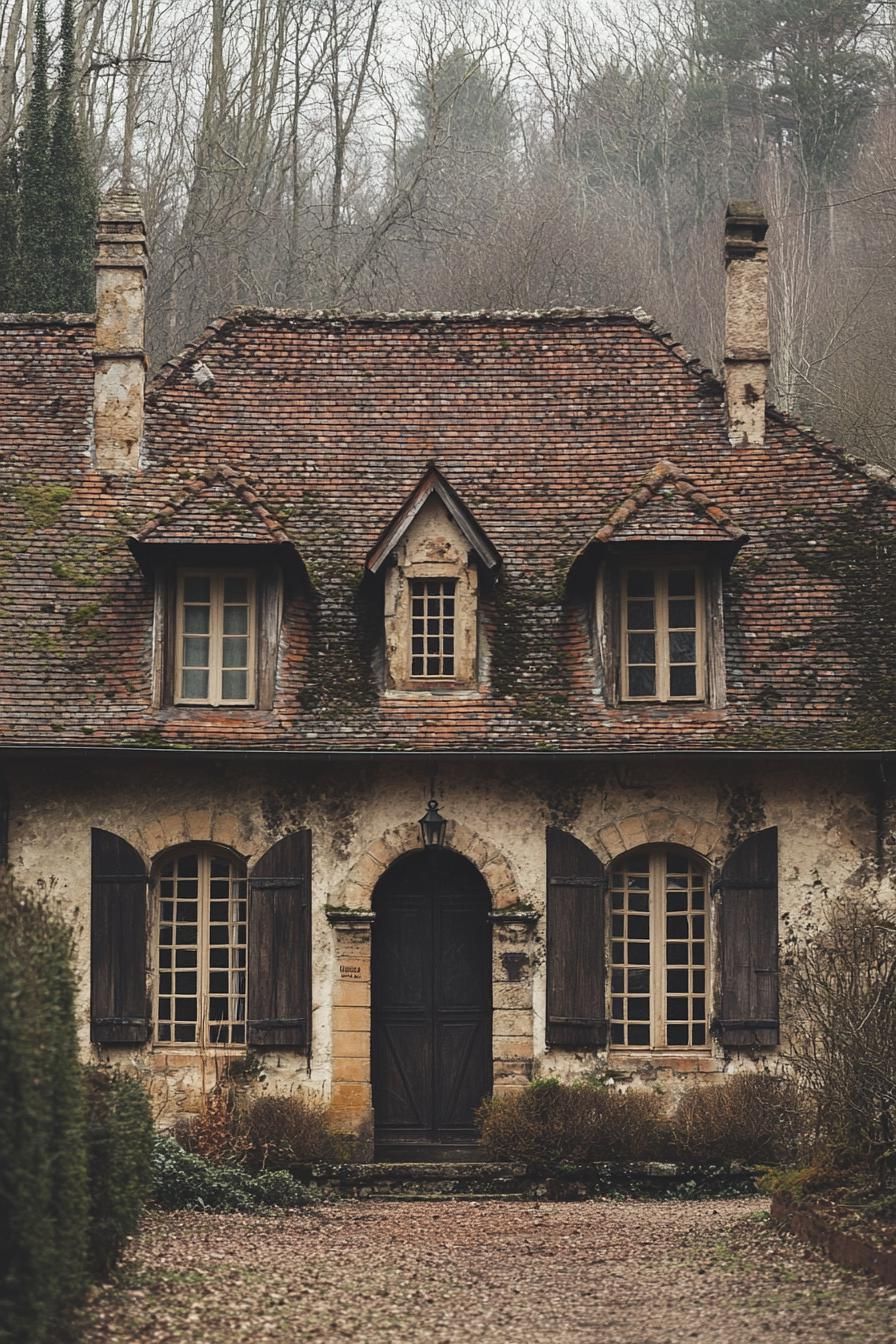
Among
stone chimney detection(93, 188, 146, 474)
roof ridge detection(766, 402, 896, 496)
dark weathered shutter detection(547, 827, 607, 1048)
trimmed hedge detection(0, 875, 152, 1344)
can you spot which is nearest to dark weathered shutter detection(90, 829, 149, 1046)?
dark weathered shutter detection(547, 827, 607, 1048)

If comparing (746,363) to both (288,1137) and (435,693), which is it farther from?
(288,1137)

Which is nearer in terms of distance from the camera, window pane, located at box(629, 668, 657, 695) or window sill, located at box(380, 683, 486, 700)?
window sill, located at box(380, 683, 486, 700)

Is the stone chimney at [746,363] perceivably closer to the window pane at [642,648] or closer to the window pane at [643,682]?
the window pane at [642,648]

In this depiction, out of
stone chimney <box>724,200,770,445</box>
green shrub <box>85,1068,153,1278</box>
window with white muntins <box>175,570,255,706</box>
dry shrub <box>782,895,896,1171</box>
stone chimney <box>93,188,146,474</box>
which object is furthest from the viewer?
stone chimney <box>724,200,770,445</box>

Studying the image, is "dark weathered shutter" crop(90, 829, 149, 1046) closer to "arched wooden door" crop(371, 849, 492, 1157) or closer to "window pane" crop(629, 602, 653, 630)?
"arched wooden door" crop(371, 849, 492, 1157)

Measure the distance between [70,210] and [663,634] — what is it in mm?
16114

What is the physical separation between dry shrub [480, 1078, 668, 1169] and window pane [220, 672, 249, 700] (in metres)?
4.29

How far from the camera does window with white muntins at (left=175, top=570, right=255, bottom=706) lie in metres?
17.3

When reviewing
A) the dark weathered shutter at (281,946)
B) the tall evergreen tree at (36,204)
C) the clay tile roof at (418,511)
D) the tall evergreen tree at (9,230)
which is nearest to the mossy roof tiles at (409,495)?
the clay tile roof at (418,511)

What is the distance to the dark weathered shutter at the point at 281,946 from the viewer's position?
16.7 metres

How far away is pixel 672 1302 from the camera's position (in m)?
10.9

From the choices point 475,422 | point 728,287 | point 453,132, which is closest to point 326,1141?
point 475,422

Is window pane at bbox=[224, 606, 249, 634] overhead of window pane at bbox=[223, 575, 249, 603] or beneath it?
beneath

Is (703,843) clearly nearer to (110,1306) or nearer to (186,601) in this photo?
(186,601)
